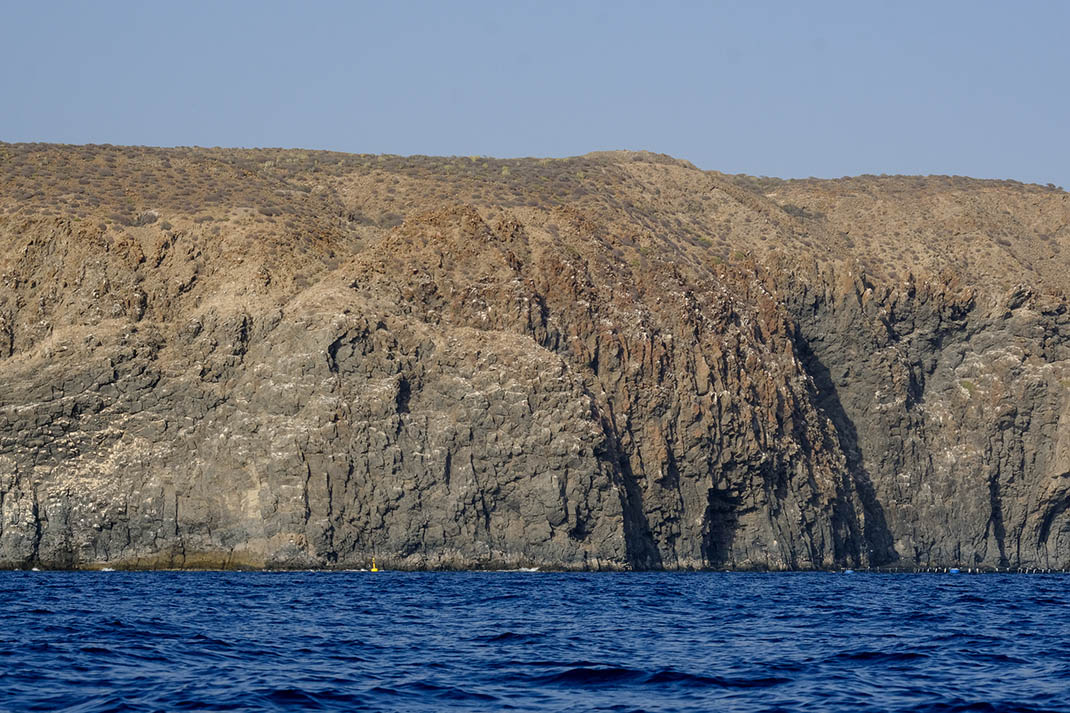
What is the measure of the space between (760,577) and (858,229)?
44.9 meters

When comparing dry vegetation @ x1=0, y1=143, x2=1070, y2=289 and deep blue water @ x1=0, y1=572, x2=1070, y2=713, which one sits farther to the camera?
dry vegetation @ x1=0, y1=143, x2=1070, y2=289

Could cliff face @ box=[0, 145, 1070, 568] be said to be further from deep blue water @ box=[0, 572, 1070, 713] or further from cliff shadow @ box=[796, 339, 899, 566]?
deep blue water @ box=[0, 572, 1070, 713]

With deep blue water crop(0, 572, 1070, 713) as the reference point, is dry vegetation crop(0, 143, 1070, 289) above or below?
above

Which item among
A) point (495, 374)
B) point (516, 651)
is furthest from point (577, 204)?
point (516, 651)

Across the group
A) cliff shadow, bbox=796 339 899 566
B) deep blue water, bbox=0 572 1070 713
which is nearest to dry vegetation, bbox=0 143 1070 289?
cliff shadow, bbox=796 339 899 566

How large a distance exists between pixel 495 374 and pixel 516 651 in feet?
134

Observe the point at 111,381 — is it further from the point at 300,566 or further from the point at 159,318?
the point at 300,566

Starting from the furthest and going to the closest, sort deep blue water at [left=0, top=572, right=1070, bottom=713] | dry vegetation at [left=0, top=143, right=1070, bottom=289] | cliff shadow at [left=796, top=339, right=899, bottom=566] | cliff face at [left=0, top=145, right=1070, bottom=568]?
cliff shadow at [left=796, top=339, right=899, bottom=566] → dry vegetation at [left=0, top=143, right=1070, bottom=289] → cliff face at [left=0, top=145, right=1070, bottom=568] → deep blue water at [left=0, top=572, right=1070, bottom=713]

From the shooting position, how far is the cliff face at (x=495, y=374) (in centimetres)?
6019

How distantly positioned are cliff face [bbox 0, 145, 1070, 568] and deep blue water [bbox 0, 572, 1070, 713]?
1981 centimetres

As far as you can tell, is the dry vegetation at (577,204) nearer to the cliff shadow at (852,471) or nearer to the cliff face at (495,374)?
the cliff face at (495,374)

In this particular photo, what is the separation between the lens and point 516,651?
78.0 ft

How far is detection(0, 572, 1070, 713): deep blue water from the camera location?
60.5ft

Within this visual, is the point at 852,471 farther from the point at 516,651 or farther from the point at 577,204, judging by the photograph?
the point at 516,651
